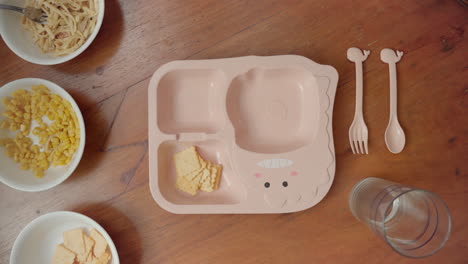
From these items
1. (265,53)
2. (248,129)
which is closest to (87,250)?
(248,129)

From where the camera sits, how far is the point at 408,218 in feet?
2.83

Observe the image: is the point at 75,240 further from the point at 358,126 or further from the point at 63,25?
the point at 358,126

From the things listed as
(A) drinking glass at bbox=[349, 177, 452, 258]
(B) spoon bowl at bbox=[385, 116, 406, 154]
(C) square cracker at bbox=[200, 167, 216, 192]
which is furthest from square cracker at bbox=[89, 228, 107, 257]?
(B) spoon bowl at bbox=[385, 116, 406, 154]

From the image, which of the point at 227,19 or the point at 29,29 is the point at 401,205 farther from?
the point at 29,29

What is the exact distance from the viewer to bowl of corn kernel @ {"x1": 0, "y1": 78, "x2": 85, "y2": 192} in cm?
93

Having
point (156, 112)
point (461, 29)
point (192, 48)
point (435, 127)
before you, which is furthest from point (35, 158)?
point (461, 29)

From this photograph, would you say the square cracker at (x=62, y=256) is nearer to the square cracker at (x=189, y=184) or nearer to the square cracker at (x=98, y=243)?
the square cracker at (x=98, y=243)

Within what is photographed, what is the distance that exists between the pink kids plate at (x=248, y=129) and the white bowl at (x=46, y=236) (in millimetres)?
199

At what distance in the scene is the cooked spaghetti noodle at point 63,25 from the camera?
0.97 m

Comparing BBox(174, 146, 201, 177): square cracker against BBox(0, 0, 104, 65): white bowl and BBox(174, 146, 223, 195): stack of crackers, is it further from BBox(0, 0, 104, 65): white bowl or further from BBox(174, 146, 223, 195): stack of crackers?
BBox(0, 0, 104, 65): white bowl

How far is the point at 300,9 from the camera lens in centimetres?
101

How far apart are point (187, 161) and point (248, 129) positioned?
194mm

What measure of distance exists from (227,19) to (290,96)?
0.29m

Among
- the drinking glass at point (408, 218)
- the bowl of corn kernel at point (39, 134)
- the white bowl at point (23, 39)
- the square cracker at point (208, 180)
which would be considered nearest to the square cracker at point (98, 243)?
the bowl of corn kernel at point (39, 134)
